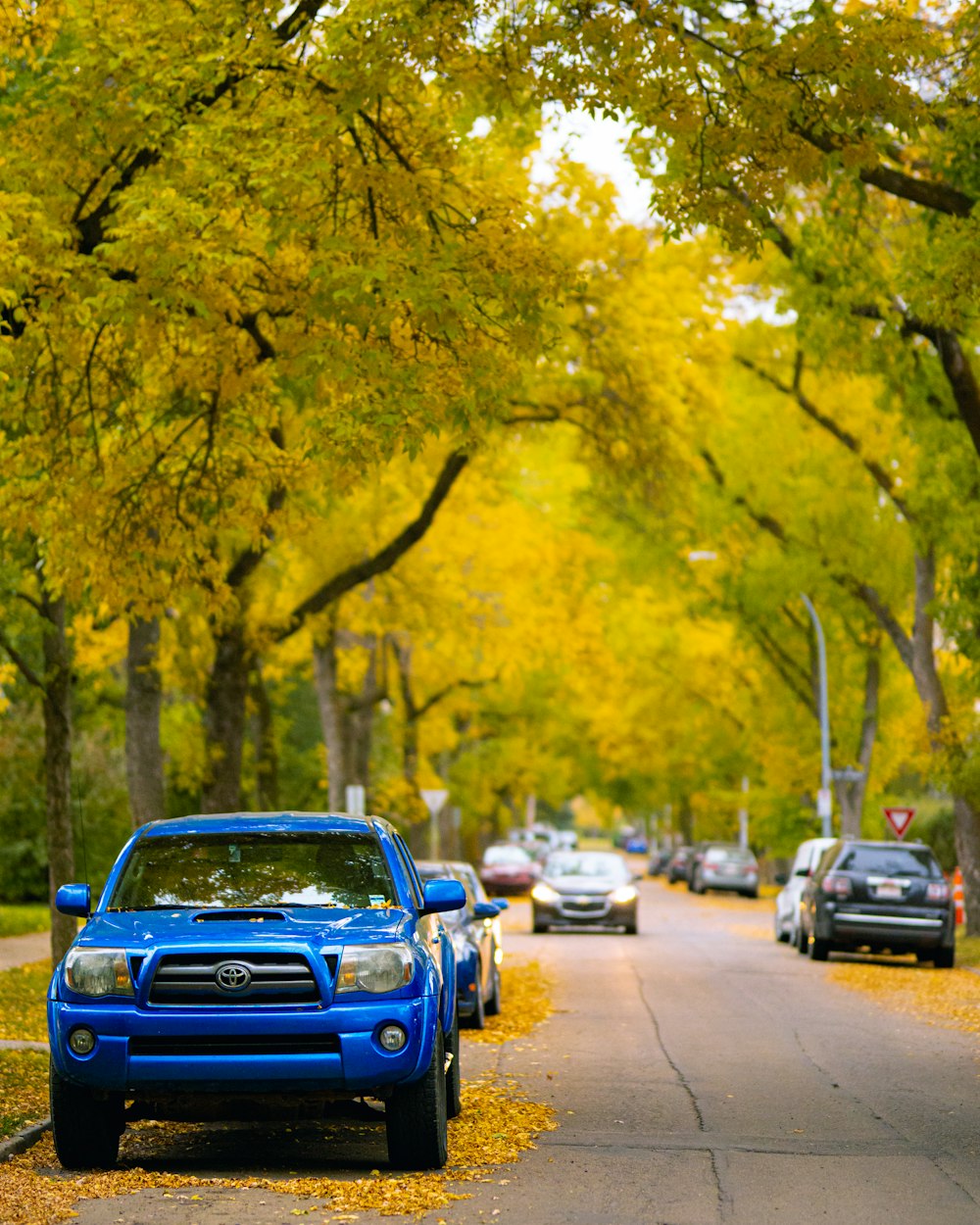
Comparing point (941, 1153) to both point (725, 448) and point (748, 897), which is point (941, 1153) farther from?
point (748, 897)

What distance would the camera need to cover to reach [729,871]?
190 feet

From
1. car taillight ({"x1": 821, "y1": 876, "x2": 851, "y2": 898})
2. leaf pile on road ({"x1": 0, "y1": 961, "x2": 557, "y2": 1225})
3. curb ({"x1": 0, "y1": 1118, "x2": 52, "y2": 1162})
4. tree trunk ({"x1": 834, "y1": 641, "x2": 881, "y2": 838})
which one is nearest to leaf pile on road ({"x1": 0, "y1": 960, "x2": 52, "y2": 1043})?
curb ({"x1": 0, "y1": 1118, "x2": 52, "y2": 1162})

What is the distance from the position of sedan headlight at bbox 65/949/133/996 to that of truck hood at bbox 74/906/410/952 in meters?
0.05

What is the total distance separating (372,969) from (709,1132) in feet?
8.51

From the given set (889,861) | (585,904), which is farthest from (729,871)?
(889,861)

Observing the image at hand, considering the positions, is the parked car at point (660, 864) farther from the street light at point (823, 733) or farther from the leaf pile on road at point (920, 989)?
the leaf pile on road at point (920, 989)

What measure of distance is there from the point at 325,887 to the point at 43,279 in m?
4.74

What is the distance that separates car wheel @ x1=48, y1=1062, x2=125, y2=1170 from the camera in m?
8.40

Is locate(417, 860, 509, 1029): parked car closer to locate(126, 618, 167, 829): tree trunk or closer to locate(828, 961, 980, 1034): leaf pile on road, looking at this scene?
locate(828, 961, 980, 1034): leaf pile on road

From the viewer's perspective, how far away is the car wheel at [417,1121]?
841cm

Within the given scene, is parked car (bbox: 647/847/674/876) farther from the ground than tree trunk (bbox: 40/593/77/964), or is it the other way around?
tree trunk (bbox: 40/593/77/964)

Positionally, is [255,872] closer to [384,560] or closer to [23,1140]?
[23,1140]

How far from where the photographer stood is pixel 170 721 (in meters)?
36.1

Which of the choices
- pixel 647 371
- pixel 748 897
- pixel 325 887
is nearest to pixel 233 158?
pixel 325 887
